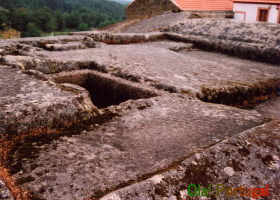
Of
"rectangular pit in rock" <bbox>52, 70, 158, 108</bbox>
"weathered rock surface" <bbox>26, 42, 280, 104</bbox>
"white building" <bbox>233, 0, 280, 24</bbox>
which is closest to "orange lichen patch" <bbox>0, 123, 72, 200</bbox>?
"rectangular pit in rock" <bbox>52, 70, 158, 108</bbox>

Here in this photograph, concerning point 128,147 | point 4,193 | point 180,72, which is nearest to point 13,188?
point 4,193

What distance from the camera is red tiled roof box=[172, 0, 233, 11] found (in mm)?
14720

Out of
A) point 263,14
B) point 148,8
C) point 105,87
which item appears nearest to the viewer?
point 105,87

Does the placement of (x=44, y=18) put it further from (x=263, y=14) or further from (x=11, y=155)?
(x=11, y=155)

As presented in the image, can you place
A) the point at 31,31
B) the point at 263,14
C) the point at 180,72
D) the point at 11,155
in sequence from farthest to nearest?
the point at 31,31, the point at 263,14, the point at 180,72, the point at 11,155

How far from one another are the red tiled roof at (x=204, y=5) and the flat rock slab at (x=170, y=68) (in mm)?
12358

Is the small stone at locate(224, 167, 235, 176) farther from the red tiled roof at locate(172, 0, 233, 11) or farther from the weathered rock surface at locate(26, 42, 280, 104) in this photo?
the red tiled roof at locate(172, 0, 233, 11)

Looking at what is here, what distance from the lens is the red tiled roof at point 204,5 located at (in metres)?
14.7

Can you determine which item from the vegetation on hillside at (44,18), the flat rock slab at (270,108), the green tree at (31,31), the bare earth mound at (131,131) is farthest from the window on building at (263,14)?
the green tree at (31,31)

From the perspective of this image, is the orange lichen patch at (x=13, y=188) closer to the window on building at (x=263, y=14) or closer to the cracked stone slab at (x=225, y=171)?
the cracked stone slab at (x=225, y=171)

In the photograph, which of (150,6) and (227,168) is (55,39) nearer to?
(227,168)

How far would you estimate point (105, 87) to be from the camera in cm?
215

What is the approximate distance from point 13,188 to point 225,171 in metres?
0.75

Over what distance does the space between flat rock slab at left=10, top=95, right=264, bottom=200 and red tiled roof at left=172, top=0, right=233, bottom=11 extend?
13708 mm
